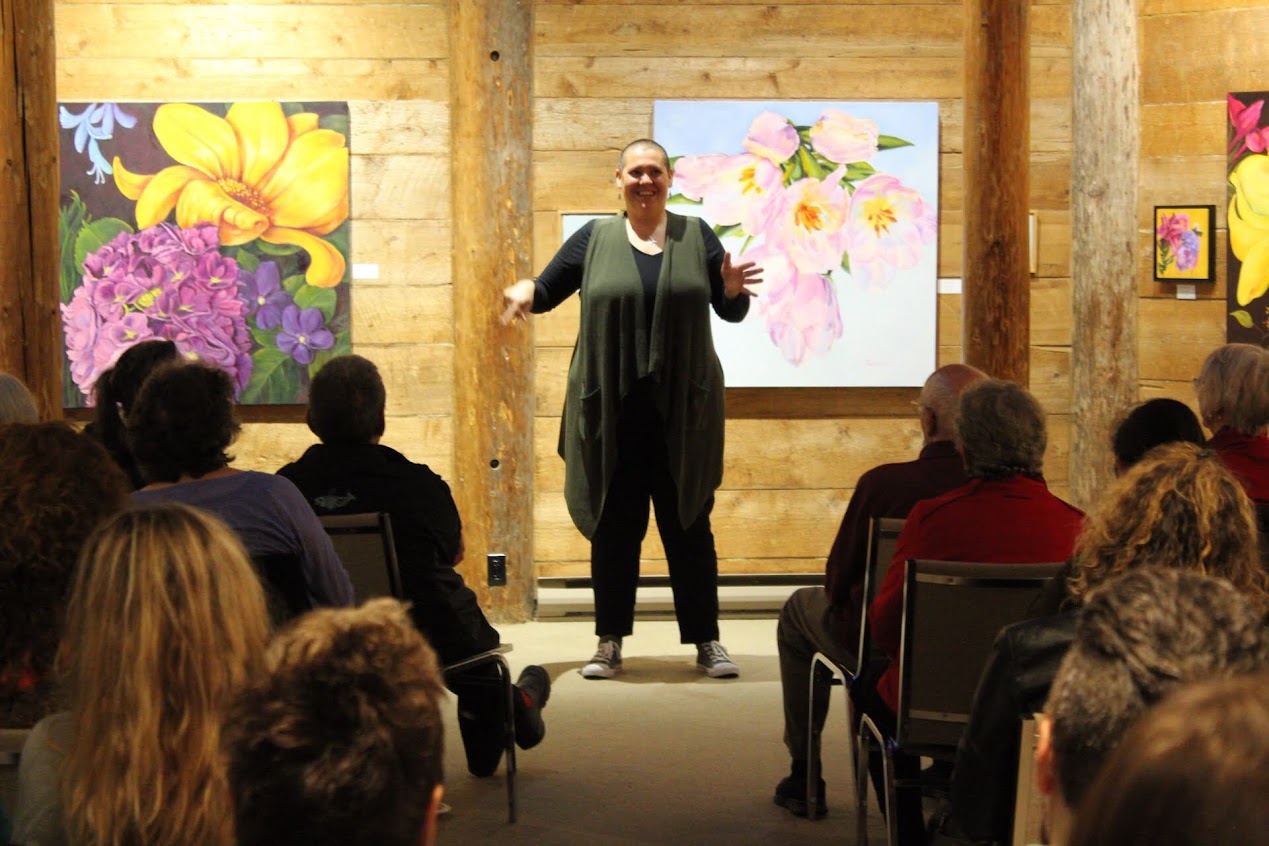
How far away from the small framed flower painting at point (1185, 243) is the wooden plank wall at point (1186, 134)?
0.12 feet

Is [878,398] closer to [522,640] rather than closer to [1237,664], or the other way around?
[522,640]

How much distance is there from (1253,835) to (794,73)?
6.01 meters

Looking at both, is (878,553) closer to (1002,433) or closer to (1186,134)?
A: (1002,433)

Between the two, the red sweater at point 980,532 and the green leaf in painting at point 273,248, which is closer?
the red sweater at point 980,532

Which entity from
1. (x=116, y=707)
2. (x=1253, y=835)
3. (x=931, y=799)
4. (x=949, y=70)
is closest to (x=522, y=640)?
(x=931, y=799)

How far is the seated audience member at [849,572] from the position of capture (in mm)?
3615

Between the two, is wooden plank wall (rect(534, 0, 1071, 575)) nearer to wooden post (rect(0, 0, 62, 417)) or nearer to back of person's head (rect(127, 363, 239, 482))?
wooden post (rect(0, 0, 62, 417))

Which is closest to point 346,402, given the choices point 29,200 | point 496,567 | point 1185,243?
point 29,200

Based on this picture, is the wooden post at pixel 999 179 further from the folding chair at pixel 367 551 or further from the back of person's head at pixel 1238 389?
the folding chair at pixel 367 551

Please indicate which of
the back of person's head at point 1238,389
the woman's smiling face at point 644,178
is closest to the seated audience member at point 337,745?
the back of person's head at point 1238,389

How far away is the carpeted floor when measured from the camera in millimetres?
3738

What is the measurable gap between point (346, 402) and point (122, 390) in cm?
64

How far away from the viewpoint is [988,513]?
3.08 metres

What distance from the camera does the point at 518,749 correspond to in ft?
14.8
